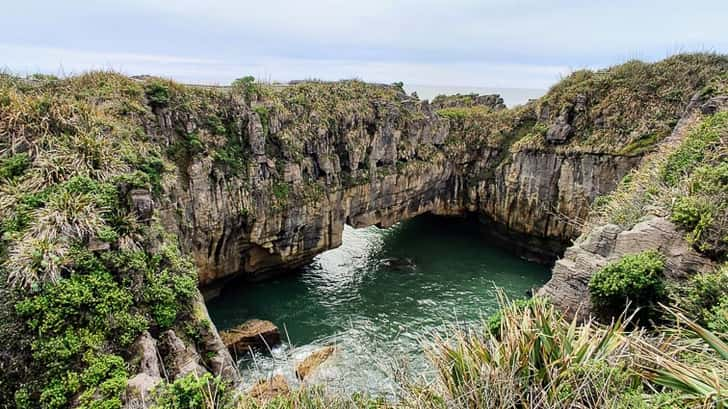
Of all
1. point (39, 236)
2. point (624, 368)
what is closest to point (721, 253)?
point (624, 368)

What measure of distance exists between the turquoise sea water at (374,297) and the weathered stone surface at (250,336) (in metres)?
0.41

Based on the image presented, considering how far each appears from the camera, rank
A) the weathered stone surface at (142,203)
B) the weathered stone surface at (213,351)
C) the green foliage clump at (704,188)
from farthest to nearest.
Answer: the weathered stone surface at (142,203) → the weathered stone surface at (213,351) → the green foliage clump at (704,188)

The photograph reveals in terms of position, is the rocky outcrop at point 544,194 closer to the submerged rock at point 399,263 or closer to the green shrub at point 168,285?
the submerged rock at point 399,263

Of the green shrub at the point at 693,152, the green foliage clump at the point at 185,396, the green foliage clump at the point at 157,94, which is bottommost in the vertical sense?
the green foliage clump at the point at 185,396

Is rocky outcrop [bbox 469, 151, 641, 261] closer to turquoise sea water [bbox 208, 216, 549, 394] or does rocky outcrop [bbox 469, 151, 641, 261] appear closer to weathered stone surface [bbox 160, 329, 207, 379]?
turquoise sea water [bbox 208, 216, 549, 394]

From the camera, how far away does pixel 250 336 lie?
16.7 meters

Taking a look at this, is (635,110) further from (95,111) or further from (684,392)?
(95,111)

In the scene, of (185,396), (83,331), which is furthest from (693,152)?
(83,331)

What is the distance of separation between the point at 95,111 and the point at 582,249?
53.6 ft

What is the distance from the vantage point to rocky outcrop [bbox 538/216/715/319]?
860cm

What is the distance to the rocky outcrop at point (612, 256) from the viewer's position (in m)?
8.60

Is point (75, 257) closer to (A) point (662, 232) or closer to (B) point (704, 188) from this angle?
(A) point (662, 232)

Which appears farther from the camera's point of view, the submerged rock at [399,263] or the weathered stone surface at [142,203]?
the submerged rock at [399,263]

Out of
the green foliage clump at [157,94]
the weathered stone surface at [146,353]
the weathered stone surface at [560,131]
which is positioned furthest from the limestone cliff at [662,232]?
the green foliage clump at [157,94]
